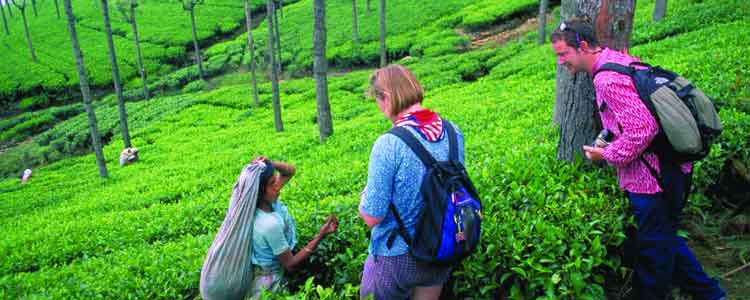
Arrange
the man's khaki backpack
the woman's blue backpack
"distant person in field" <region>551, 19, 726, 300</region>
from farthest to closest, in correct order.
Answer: "distant person in field" <region>551, 19, 726, 300</region> < the man's khaki backpack < the woman's blue backpack

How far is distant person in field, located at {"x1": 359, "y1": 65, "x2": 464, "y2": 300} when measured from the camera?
96.0 inches

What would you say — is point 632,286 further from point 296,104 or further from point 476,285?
point 296,104

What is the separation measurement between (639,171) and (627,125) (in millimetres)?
382

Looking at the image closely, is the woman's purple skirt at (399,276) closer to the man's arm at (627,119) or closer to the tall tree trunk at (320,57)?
the man's arm at (627,119)

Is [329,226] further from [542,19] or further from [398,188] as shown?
[542,19]

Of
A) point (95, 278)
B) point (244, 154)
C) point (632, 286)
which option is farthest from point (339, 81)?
point (632, 286)

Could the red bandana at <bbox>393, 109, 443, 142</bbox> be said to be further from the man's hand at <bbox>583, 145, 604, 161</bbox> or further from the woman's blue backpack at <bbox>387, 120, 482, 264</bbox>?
the man's hand at <bbox>583, 145, 604, 161</bbox>

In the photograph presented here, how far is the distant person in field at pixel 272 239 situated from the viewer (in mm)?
3277

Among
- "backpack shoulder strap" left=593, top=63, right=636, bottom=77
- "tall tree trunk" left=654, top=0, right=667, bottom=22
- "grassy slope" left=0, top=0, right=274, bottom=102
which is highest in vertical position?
"backpack shoulder strap" left=593, top=63, right=636, bottom=77

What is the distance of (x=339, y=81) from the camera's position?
27.6 m

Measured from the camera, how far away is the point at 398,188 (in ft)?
8.16

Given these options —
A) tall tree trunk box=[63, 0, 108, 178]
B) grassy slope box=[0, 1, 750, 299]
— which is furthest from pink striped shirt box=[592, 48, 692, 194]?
tall tree trunk box=[63, 0, 108, 178]

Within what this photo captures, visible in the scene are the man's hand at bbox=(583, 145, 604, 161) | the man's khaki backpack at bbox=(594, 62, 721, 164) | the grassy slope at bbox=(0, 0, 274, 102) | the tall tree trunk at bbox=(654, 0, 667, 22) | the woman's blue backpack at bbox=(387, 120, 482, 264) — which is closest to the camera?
the woman's blue backpack at bbox=(387, 120, 482, 264)

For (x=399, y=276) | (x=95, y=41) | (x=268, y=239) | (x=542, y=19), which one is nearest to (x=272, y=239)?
(x=268, y=239)
